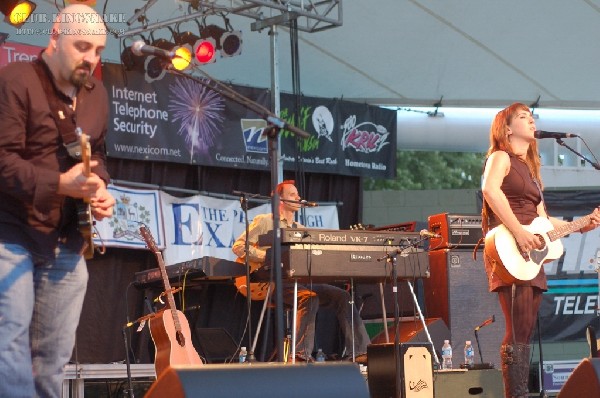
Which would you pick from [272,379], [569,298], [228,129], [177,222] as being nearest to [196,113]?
[228,129]

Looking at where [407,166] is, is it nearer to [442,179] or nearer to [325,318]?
[442,179]

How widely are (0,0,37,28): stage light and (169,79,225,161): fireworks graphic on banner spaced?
2.54 m

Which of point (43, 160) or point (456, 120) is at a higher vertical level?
point (456, 120)

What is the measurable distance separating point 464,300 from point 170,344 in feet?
8.06

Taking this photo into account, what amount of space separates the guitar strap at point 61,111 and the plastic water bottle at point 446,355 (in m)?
4.40

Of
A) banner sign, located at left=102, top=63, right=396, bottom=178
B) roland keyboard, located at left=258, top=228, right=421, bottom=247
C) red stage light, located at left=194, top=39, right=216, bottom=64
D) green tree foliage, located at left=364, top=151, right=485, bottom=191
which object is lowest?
roland keyboard, located at left=258, top=228, right=421, bottom=247

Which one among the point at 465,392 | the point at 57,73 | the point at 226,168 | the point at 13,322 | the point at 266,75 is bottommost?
the point at 465,392

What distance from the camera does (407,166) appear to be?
2325 centimetres

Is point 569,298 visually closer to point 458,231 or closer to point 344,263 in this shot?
point 458,231

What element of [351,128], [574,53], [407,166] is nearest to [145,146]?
[351,128]

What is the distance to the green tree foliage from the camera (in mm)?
22906

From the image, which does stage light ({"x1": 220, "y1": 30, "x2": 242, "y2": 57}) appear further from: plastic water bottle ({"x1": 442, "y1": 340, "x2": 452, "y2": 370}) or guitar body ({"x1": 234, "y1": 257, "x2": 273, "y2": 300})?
plastic water bottle ({"x1": 442, "y1": 340, "x2": 452, "y2": 370})

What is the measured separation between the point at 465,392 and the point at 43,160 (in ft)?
12.1

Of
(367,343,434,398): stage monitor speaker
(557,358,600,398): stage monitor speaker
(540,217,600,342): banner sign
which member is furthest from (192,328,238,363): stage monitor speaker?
(557,358,600,398): stage monitor speaker
